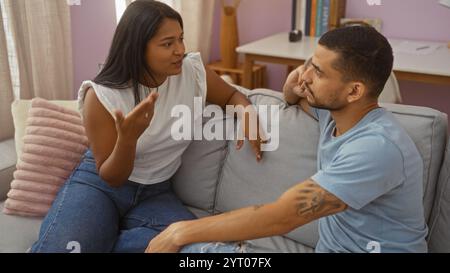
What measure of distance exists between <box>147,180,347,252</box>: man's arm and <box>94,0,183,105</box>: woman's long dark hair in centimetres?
45

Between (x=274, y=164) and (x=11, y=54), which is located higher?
(x=11, y=54)

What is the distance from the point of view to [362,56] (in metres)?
1.09

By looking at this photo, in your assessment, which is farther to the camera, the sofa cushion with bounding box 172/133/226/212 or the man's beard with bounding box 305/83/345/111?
the sofa cushion with bounding box 172/133/226/212

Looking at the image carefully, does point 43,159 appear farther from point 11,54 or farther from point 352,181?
point 352,181

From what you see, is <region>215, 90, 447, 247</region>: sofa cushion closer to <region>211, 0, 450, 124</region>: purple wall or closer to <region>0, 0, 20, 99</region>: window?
<region>0, 0, 20, 99</region>: window

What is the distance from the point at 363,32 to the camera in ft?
3.62

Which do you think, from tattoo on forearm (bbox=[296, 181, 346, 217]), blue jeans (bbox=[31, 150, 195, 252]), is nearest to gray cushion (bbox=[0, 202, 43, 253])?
blue jeans (bbox=[31, 150, 195, 252])

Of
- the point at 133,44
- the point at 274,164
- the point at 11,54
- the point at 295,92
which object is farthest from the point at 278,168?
the point at 11,54

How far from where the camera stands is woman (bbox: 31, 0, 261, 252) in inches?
51.6

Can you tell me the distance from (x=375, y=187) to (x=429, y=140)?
1.25 feet

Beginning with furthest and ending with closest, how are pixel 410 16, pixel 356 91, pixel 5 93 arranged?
pixel 410 16 → pixel 5 93 → pixel 356 91

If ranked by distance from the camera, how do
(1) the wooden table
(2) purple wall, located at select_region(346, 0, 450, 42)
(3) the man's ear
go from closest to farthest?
(3) the man's ear < (1) the wooden table < (2) purple wall, located at select_region(346, 0, 450, 42)

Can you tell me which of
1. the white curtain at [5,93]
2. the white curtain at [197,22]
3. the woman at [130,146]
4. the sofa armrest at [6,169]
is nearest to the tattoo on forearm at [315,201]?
the woman at [130,146]
